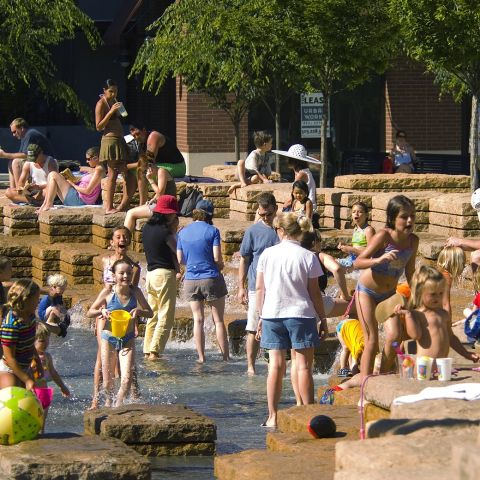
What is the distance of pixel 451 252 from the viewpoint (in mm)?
11258

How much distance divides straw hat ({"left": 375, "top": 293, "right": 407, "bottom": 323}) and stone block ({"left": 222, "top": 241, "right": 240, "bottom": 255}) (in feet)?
23.9

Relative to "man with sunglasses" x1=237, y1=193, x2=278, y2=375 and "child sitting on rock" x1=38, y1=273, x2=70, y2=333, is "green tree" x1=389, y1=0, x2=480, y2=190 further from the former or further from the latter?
"child sitting on rock" x1=38, y1=273, x2=70, y2=333

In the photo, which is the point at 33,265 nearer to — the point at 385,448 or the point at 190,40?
the point at 190,40

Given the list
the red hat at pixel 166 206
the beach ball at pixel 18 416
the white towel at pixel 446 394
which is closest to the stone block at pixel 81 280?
the red hat at pixel 166 206

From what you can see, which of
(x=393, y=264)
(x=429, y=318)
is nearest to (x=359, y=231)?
(x=393, y=264)

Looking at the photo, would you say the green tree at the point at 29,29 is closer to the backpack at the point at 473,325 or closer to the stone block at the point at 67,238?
the stone block at the point at 67,238

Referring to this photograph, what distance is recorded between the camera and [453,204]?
1628 cm

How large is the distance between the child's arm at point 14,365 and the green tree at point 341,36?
12362 mm

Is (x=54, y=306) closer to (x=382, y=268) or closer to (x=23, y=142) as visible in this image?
(x=382, y=268)

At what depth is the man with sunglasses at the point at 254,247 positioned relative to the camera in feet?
41.9

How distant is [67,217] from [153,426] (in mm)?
9919

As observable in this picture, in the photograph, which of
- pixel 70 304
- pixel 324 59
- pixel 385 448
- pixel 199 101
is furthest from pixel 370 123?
pixel 385 448

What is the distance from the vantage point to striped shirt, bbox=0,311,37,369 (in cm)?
940

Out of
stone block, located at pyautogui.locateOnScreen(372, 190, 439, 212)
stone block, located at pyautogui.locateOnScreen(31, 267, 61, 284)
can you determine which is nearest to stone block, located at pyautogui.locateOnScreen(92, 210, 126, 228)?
stone block, located at pyautogui.locateOnScreen(31, 267, 61, 284)
